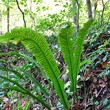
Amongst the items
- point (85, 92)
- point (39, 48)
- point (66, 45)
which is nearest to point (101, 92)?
point (85, 92)

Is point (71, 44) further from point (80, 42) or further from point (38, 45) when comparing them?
point (38, 45)

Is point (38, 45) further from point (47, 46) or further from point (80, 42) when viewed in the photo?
point (80, 42)

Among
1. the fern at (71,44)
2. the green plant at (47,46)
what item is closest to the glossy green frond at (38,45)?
the green plant at (47,46)

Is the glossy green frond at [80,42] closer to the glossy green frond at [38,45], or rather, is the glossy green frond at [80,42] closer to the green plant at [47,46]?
the green plant at [47,46]

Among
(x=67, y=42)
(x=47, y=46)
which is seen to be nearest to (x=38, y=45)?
(x=47, y=46)

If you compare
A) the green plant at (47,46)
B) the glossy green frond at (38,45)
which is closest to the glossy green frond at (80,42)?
the green plant at (47,46)

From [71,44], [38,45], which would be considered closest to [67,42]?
[71,44]

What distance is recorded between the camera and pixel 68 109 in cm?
88

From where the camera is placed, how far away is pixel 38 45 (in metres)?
0.75

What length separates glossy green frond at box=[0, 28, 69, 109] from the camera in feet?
2.22

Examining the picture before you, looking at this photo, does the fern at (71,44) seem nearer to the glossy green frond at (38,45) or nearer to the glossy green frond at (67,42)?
the glossy green frond at (67,42)

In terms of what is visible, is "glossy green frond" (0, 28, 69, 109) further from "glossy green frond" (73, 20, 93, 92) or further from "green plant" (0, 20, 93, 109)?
"glossy green frond" (73, 20, 93, 92)

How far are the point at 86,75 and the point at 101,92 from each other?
0.86 feet

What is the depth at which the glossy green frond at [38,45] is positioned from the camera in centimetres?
68
